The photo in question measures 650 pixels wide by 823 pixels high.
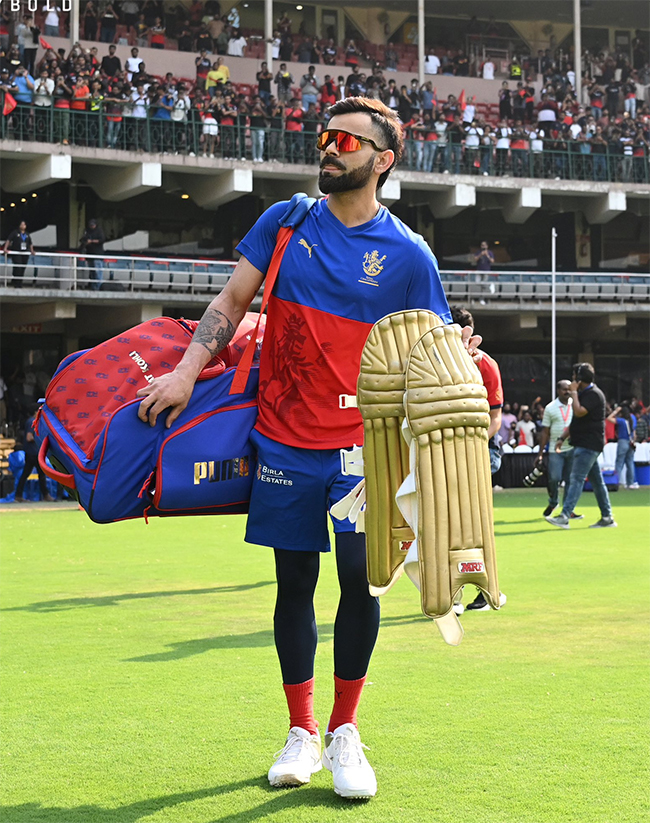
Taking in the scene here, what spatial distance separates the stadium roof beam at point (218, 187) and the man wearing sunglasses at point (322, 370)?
79.1 feet

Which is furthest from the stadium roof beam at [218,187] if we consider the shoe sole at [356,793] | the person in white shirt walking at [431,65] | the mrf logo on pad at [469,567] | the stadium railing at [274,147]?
the mrf logo on pad at [469,567]

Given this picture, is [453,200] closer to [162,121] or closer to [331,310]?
[162,121]

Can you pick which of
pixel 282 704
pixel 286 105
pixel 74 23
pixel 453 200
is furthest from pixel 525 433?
pixel 282 704

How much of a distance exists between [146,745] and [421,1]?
104 feet

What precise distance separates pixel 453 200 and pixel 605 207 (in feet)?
16.5

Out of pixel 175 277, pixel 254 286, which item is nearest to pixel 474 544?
pixel 254 286

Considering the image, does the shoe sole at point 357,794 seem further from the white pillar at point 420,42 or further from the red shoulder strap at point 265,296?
the white pillar at point 420,42

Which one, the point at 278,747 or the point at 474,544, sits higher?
the point at 474,544

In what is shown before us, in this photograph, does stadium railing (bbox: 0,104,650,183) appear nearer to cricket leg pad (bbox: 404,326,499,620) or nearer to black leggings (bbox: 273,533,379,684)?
black leggings (bbox: 273,533,379,684)

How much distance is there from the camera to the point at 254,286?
13.5 feet

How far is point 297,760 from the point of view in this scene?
389 cm

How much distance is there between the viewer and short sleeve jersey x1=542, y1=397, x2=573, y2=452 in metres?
15.2

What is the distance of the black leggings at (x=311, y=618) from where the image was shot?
3.95 metres

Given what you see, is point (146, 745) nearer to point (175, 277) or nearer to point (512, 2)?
point (175, 277)
